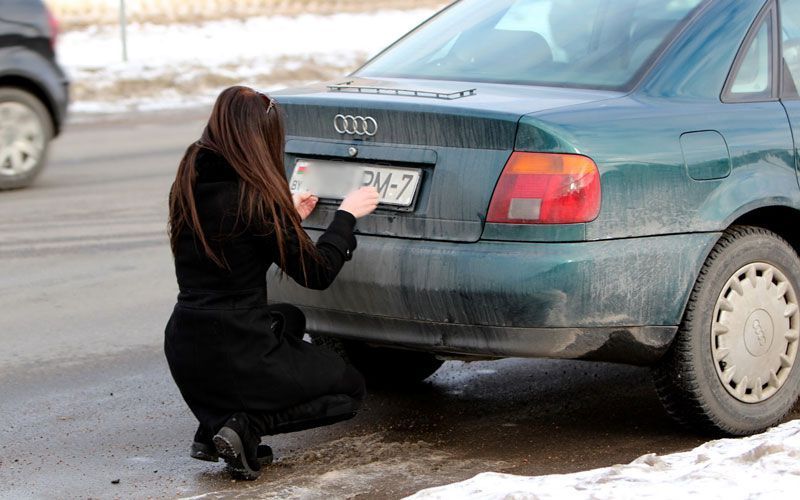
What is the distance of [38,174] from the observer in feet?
36.9

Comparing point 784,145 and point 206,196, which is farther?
point 784,145

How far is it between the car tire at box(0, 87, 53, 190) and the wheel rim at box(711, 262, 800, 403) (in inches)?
289

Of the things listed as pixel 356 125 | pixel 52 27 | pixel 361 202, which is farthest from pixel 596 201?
pixel 52 27

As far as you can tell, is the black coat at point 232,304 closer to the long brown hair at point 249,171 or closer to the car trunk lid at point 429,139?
the long brown hair at point 249,171

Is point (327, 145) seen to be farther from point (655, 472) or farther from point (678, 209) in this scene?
point (655, 472)

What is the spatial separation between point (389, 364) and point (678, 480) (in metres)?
1.86

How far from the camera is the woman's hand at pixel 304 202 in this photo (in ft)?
15.9

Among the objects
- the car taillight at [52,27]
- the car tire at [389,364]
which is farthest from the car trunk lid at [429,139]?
the car taillight at [52,27]

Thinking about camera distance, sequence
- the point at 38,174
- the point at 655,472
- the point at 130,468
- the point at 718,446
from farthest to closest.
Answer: the point at 38,174, the point at 130,468, the point at 718,446, the point at 655,472

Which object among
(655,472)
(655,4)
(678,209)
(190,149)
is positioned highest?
(655,4)

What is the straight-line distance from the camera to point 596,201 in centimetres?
446

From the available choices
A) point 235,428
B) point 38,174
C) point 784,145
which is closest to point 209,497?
point 235,428

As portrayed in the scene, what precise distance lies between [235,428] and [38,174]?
7.25 meters

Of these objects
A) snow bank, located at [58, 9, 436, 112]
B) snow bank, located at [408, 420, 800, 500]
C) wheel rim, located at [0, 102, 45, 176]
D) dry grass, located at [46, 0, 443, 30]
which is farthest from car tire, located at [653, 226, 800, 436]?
dry grass, located at [46, 0, 443, 30]
